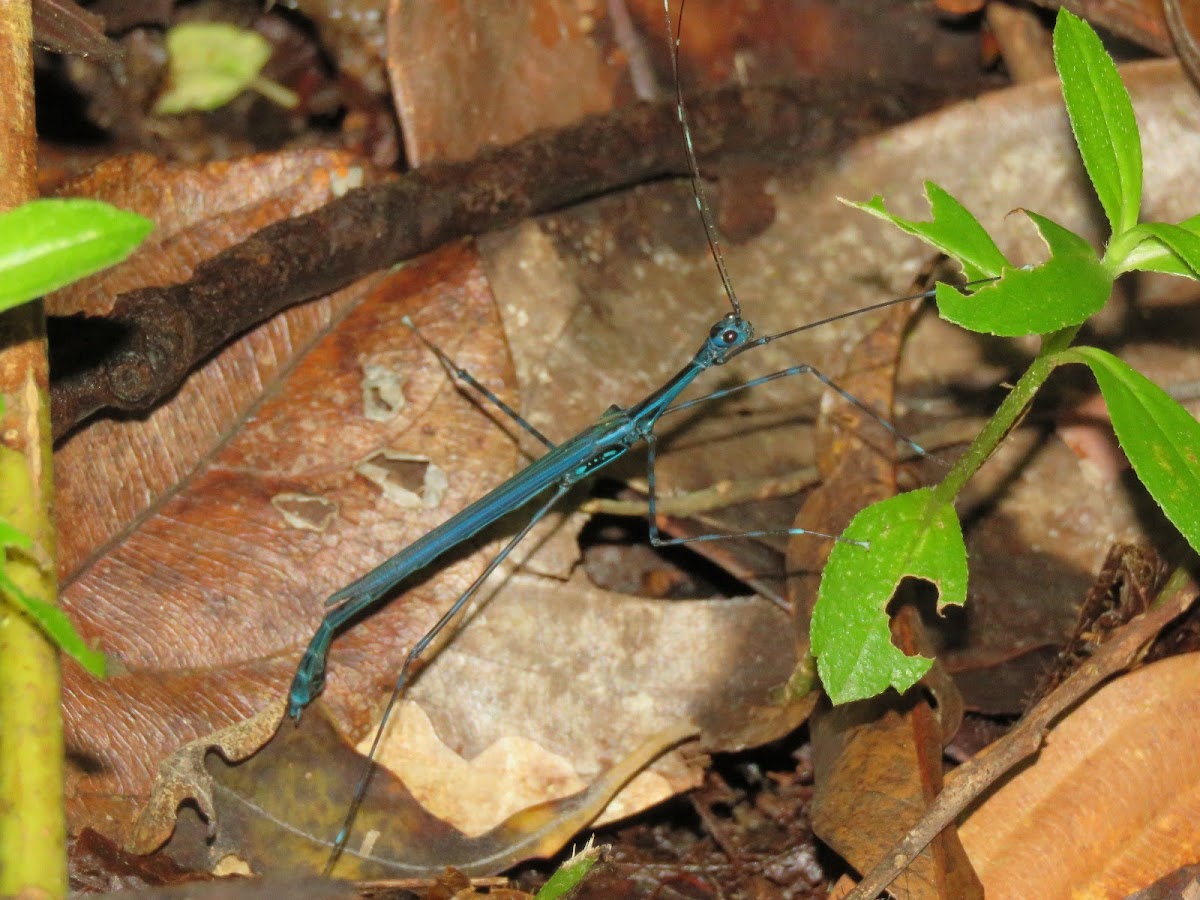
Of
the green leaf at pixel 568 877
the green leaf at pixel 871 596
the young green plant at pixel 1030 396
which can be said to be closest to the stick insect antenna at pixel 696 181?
the young green plant at pixel 1030 396

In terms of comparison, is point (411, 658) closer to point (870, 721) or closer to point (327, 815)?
point (327, 815)

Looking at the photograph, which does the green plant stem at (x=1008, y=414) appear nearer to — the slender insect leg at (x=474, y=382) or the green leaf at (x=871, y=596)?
the green leaf at (x=871, y=596)

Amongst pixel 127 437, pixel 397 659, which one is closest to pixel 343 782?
pixel 397 659

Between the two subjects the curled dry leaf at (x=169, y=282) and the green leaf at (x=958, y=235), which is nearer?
the green leaf at (x=958, y=235)

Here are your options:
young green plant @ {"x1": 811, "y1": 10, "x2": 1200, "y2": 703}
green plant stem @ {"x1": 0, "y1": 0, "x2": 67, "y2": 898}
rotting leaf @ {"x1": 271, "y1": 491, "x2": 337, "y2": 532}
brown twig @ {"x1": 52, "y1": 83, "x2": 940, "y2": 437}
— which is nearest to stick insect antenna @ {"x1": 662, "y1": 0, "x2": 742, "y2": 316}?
brown twig @ {"x1": 52, "y1": 83, "x2": 940, "y2": 437}

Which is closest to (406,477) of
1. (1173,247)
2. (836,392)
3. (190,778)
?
(190,778)

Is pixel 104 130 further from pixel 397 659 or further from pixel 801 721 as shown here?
pixel 801 721
